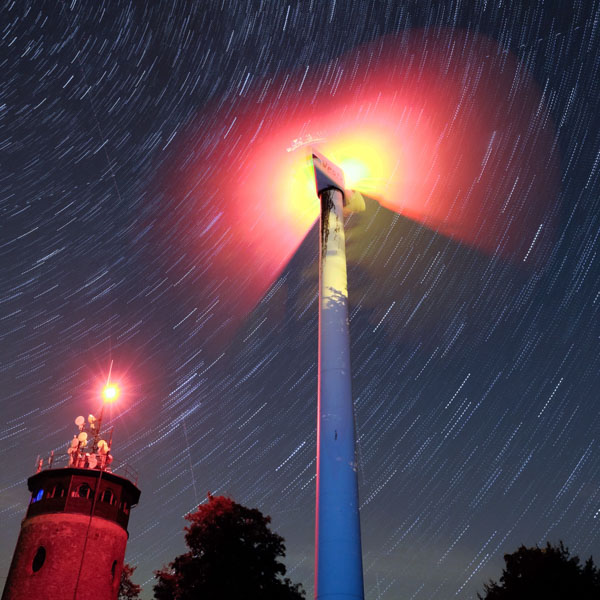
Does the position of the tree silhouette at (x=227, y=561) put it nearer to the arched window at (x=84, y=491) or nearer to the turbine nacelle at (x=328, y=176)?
the arched window at (x=84, y=491)

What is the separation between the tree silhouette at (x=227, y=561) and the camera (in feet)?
102

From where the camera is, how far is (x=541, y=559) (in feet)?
115

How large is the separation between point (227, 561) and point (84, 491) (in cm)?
947

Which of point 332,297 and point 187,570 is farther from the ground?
point 332,297

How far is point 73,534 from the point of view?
1270 inches

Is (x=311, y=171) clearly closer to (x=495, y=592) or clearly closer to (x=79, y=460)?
(x=79, y=460)

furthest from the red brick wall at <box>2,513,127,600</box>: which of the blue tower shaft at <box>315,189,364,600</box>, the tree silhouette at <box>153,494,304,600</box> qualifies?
the blue tower shaft at <box>315,189,364,600</box>

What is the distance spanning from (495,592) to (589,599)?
7.06 metres

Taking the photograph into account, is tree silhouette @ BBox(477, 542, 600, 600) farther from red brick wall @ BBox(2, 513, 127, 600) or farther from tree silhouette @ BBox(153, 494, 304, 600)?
red brick wall @ BBox(2, 513, 127, 600)

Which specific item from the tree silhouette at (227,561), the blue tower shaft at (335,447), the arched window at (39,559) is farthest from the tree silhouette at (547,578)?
the arched window at (39,559)

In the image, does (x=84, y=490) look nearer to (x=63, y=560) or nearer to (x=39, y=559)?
(x=63, y=560)

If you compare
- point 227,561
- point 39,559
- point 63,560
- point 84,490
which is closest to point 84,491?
point 84,490

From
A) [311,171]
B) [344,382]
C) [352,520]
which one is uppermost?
[311,171]

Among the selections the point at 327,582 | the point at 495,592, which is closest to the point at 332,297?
the point at 327,582
